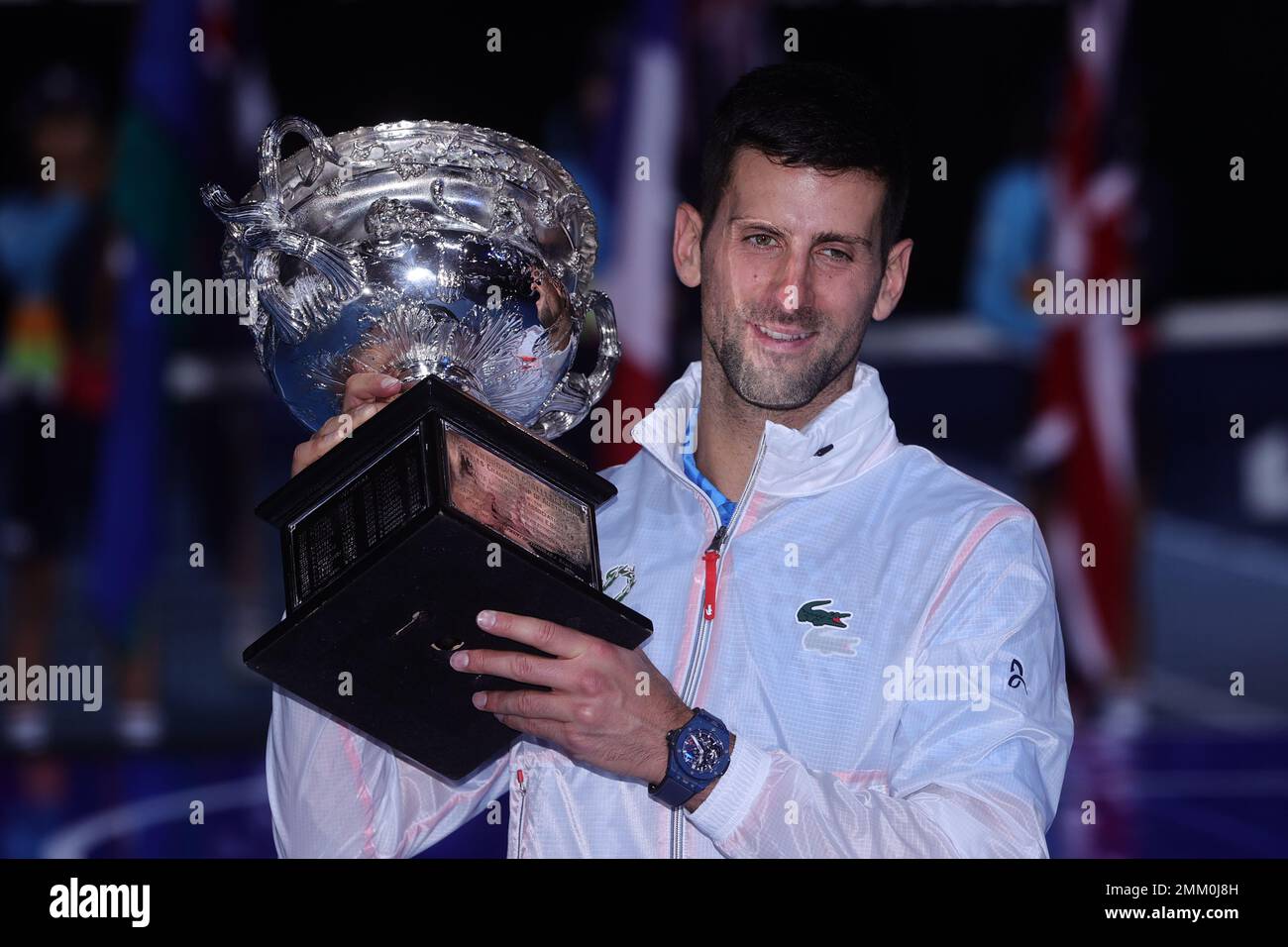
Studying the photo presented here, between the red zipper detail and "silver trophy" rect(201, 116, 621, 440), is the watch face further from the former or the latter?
"silver trophy" rect(201, 116, 621, 440)

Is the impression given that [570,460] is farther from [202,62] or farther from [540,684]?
[202,62]

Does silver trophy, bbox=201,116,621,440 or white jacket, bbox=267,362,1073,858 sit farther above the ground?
silver trophy, bbox=201,116,621,440

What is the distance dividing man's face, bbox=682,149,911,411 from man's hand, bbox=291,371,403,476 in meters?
0.45

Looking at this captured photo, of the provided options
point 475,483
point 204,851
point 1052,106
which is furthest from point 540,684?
point 1052,106

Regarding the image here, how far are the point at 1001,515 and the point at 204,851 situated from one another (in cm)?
272

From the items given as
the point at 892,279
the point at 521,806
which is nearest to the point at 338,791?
the point at 521,806

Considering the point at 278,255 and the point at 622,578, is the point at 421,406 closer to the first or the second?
the point at 278,255

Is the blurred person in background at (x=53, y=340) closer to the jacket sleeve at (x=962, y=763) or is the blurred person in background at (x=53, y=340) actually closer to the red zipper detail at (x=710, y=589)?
the red zipper detail at (x=710, y=589)

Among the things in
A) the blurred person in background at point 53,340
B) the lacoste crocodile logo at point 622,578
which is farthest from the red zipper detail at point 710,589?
the blurred person in background at point 53,340

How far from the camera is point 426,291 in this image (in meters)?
1.88

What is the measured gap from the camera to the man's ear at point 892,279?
214 centimetres

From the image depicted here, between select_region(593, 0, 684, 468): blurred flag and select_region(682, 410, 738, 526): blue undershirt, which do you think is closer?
select_region(682, 410, 738, 526): blue undershirt

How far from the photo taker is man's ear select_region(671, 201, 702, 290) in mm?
2230

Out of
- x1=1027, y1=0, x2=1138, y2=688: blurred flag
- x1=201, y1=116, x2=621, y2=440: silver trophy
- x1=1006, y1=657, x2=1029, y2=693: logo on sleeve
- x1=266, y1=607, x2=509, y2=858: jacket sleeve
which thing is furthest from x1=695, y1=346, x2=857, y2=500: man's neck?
x1=1027, y1=0, x2=1138, y2=688: blurred flag
